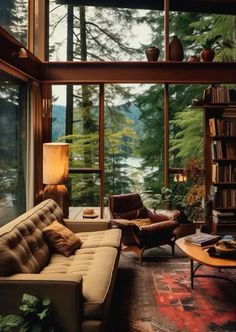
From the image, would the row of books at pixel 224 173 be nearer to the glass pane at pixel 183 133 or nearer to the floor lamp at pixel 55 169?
the glass pane at pixel 183 133

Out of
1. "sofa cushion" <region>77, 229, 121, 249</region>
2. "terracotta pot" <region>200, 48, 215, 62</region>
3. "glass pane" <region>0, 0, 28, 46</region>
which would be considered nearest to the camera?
"sofa cushion" <region>77, 229, 121, 249</region>

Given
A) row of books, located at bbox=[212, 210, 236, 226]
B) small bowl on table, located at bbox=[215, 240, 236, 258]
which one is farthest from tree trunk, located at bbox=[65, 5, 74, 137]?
small bowl on table, located at bbox=[215, 240, 236, 258]

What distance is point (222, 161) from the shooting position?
5.75 metres

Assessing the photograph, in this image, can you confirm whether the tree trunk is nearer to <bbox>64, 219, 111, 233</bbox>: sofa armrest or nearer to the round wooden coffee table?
<bbox>64, 219, 111, 233</bbox>: sofa armrest

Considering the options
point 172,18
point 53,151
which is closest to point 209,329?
point 53,151

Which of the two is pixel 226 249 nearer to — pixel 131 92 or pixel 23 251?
pixel 23 251

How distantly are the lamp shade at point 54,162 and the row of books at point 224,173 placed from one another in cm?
233

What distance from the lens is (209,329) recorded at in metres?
2.89

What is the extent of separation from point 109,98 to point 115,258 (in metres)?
3.35

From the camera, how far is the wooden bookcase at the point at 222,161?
5.64 metres

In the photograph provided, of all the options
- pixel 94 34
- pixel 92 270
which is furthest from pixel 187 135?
pixel 92 270

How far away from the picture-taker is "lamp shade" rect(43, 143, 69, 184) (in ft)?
15.8

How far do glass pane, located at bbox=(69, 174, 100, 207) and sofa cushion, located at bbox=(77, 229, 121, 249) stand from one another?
5.98 ft

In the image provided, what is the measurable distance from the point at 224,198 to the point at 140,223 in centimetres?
144
